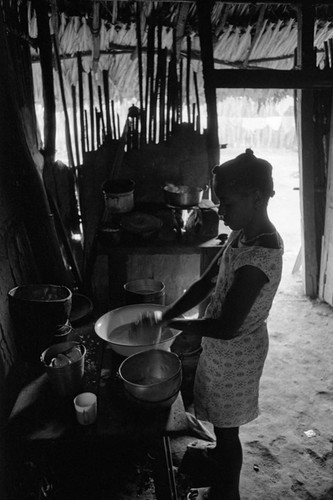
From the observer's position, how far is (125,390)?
2.20 m

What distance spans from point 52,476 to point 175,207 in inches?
100

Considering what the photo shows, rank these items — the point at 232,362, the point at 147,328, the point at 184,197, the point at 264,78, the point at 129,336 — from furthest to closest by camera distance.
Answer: the point at 264,78, the point at 184,197, the point at 129,336, the point at 147,328, the point at 232,362

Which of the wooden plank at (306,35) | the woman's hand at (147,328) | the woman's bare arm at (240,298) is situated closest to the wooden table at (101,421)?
the woman's hand at (147,328)

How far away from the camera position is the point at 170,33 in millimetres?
5027

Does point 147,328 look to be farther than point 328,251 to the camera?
No

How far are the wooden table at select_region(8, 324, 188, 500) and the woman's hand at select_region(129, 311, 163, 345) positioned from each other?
0.82 ft

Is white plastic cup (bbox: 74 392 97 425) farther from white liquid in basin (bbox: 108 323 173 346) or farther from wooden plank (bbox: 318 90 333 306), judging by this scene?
wooden plank (bbox: 318 90 333 306)

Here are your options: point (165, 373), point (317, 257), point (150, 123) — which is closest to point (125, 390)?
point (165, 373)

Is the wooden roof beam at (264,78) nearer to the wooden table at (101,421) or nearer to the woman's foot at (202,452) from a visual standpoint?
the wooden table at (101,421)

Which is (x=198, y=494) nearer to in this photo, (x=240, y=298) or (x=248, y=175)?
(x=240, y=298)

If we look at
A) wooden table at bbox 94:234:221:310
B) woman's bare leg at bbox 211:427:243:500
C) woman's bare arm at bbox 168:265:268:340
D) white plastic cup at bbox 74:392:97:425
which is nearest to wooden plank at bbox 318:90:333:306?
wooden table at bbox 94:234:221:310

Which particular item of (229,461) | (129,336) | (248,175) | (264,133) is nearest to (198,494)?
(229,461)

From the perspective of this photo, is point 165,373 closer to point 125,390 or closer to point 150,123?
point 125,390

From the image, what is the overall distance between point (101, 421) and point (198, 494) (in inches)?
45.7
